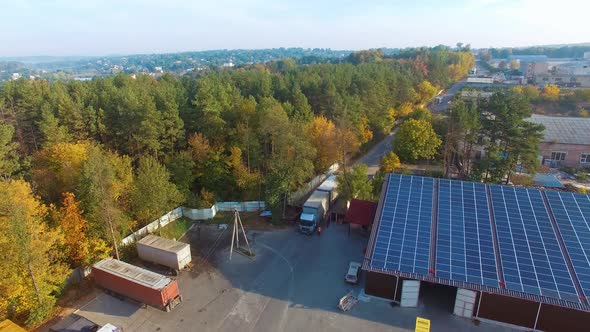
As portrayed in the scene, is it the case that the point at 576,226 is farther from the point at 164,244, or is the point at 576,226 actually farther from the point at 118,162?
the point at 118,162

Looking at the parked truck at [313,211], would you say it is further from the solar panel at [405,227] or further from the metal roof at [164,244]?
the metal roof at [164,244]

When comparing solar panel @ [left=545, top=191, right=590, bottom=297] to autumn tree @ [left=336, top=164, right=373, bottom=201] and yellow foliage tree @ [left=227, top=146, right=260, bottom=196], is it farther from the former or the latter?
yellow foliage tree @ [left=227, top=146, right=260, bottom=196]

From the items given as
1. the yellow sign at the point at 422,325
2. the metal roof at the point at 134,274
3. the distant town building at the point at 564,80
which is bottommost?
the yellow sign at the point at 422,325

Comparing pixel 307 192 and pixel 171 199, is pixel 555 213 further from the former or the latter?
pixel 171 199

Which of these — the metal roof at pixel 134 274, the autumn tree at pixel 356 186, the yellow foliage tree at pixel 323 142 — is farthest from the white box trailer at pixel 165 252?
the yellow foliage tree at pixel 323 142

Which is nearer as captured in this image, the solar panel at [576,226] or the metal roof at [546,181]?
the solar panel at [576,226]

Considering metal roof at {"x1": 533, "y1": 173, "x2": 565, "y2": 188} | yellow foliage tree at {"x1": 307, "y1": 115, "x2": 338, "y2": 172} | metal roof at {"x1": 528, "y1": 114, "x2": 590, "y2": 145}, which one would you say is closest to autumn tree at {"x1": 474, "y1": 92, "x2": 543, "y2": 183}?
metal roof at {"x1": 533, "y1": 173, "x2": 565, "y2": 188}

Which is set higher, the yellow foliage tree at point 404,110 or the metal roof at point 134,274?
the yellow foliage tree at point 404,110
